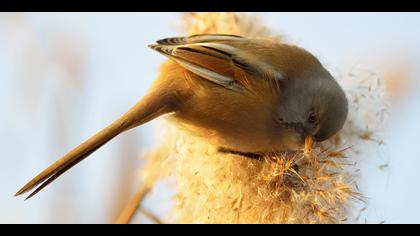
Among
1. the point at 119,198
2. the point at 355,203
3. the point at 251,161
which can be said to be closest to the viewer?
the point at 355,203

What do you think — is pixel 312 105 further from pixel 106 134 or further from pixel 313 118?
pixel 106 134

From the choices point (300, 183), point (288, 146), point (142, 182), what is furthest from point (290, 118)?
point (142, 182)

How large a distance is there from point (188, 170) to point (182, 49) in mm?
558

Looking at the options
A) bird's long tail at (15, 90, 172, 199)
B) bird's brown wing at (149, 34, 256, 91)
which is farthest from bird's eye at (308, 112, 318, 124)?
bird's long tail at (15, 90, 172, 199)

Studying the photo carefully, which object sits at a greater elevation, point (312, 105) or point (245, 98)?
point (245, 98)

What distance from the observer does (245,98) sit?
2.44 metres

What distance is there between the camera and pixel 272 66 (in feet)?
8.25

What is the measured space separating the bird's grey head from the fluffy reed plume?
0.09m

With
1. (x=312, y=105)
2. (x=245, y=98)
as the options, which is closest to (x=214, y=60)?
(x=245, y=98)

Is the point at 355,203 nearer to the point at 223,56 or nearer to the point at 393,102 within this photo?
the point at 393,102

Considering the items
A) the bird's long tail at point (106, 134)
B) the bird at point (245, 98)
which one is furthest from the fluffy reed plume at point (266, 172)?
the bird's long tail at point (106, 134)

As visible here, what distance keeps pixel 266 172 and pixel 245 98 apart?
0.36 meters

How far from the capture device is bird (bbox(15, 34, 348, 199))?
95.3 inches

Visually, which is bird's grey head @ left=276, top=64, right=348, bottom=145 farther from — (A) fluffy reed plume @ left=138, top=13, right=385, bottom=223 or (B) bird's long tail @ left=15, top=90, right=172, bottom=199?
(B) bird's long tail @ left=15, top=90, right=172, bottom=199
